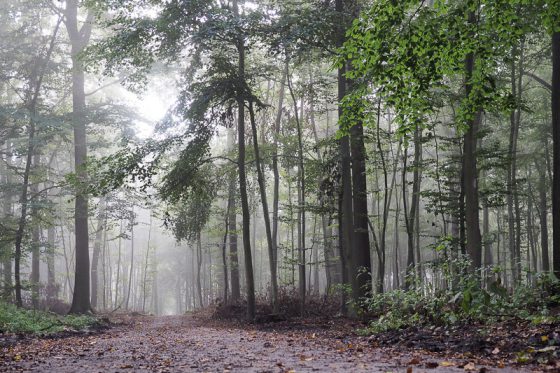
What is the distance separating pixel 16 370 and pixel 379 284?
28.2ft

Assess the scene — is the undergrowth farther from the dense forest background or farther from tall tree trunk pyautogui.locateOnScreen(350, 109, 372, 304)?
tall tree trunk pyautogui.locateOnScreen(350, 109, 372, 304)

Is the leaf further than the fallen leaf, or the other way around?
the fallen leaf

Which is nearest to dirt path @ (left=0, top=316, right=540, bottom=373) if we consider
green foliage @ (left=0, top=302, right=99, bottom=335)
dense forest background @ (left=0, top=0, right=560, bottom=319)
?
dense forest background @ (left=0, top=0, right=560, bottom=319)

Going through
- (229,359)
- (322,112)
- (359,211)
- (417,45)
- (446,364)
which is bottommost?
(229,359)

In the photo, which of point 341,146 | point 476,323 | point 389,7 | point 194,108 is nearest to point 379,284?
point 341,146

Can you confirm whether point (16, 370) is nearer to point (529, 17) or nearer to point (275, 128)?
point (529, 17)

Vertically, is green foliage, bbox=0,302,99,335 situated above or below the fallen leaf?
below

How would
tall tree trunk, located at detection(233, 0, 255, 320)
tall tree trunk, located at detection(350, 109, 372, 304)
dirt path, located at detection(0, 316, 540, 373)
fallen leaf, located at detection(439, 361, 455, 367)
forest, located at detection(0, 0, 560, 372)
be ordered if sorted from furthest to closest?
tall tree trunk, located at detection(233, 0, 255, 320)
tall tree trunk, located at detection(350, 109, 372, 304)
forest, located at detection(0, 0, 560, 372)
dirt path, located at detection(0, 316, 540, 373)
fallen leaf, located at detection(439, 361, 455, 367)

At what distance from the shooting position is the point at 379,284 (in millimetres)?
11594

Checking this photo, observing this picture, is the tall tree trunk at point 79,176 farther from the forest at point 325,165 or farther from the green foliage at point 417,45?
the green foliage at point 417,45

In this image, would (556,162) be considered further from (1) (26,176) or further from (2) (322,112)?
(1) (26,176)

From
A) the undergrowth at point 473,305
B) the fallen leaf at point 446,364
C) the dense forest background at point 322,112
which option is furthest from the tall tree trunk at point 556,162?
the fallen leaf at point 446,364

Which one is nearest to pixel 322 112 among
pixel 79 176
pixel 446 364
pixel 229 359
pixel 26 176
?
pixel 229 359

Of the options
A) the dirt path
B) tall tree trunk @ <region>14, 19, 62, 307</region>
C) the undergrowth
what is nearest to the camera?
the dirt path
